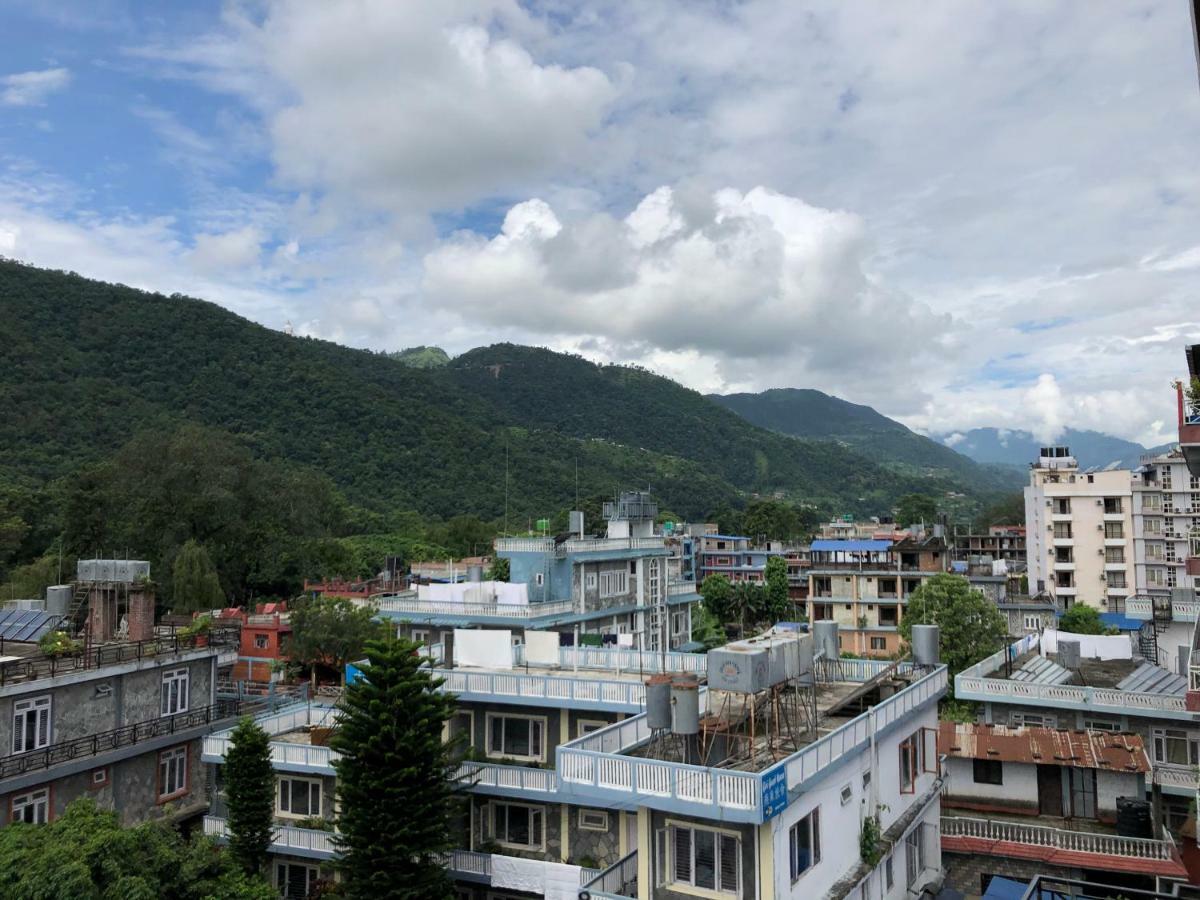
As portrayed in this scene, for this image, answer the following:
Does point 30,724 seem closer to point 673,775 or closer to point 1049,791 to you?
point 673,775

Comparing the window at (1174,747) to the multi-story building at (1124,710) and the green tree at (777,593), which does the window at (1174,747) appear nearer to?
the multi-story building at (1124,710)

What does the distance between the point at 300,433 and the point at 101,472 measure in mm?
64431

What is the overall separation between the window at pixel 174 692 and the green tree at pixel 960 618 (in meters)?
33.0

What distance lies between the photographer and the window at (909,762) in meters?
19.7

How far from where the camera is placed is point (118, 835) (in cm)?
1543

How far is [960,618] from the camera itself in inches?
1690

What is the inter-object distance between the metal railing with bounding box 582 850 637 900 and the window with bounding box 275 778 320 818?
1160 cm

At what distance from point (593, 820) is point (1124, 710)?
1634 cm

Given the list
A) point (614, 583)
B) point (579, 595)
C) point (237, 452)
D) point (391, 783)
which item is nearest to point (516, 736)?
point (391, 783)

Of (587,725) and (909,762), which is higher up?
(587,725)

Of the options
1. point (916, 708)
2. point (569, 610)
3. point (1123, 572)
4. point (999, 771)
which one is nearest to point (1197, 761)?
point (999, 771)

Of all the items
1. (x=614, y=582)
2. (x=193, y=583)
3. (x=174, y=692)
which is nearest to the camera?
(x=174, y=692)

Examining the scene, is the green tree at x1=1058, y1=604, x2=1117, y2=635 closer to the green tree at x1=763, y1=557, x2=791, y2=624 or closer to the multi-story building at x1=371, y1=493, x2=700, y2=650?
the green tree at x1=763, y1=557, x2=791, y2=624

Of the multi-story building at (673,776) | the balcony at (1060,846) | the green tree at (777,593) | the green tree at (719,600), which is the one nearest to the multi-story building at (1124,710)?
the balcony at (1060,846)
